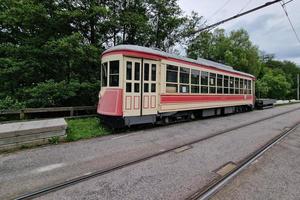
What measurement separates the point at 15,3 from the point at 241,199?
1234 centimetres

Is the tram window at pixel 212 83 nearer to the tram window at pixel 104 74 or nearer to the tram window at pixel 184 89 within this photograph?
the tram window at pixel 184 89

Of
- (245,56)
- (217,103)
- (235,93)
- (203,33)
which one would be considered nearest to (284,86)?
(245,56)

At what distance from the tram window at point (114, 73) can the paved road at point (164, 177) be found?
377 centimetres

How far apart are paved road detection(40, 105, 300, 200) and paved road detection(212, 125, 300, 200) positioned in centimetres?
45

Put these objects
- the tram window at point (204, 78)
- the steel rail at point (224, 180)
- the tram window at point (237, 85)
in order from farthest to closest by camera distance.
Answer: the tram window at point (237, 85), the tram window at point (204, 78), the steel rail at point (224, 180)

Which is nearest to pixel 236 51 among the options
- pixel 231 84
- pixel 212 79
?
pixel 231 84

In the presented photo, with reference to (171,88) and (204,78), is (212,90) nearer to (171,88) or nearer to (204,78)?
(204,78)

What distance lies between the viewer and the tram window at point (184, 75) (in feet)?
31.4

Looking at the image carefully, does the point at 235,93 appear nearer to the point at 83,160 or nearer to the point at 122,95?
the point at 122,95

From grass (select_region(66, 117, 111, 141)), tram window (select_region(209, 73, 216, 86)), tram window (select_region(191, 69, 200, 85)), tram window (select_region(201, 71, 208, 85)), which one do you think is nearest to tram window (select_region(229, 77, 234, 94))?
tram window (select_region(209, 73, 216, 86))

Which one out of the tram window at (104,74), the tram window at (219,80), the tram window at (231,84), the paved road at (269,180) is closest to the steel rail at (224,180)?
the paved road at (269,180)

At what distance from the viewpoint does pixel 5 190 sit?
3275 mm

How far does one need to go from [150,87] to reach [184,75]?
2333mm

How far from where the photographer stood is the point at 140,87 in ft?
25.9
